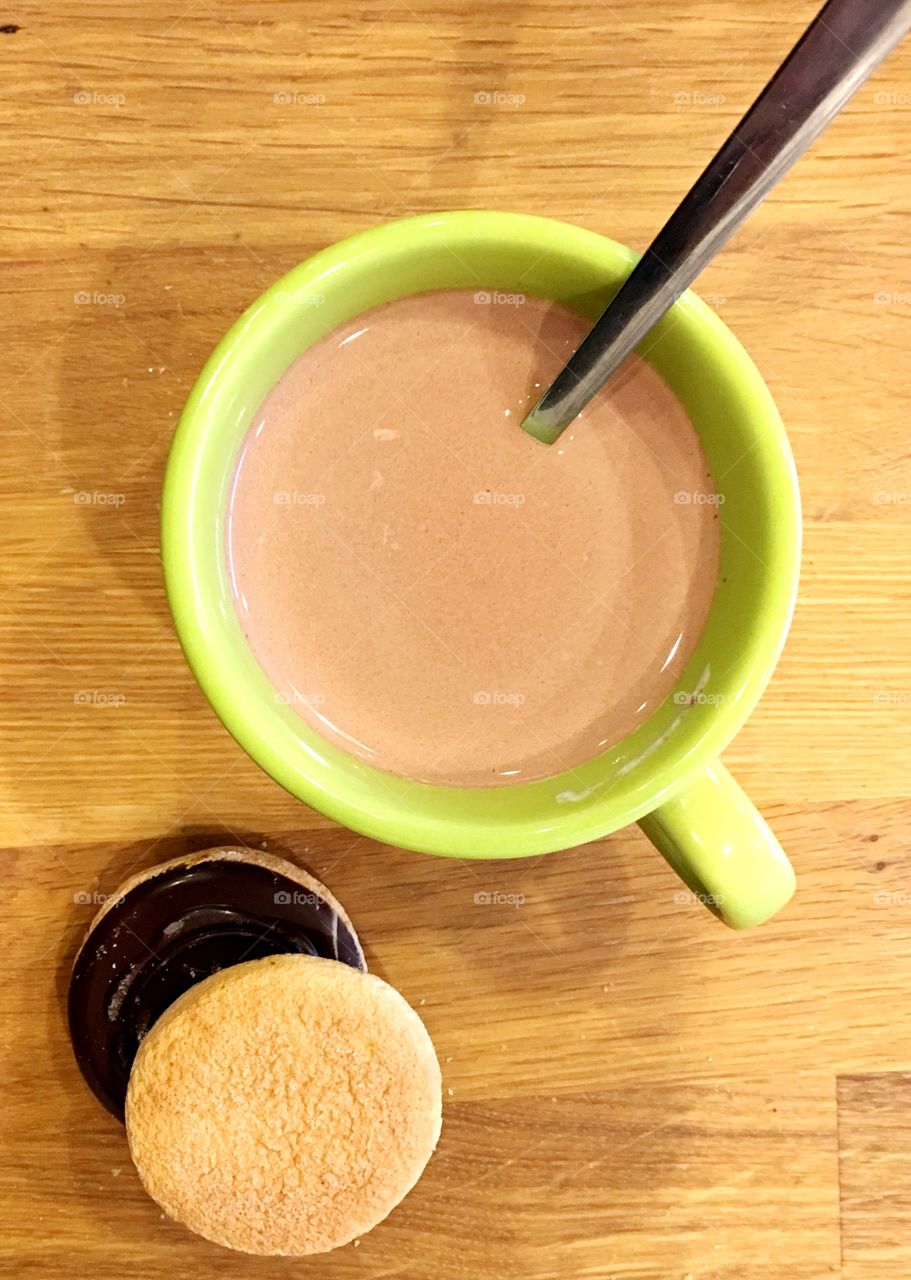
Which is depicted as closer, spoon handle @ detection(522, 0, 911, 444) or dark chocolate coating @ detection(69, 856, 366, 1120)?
spoon handle @ detection(522, 0, 911, 444)

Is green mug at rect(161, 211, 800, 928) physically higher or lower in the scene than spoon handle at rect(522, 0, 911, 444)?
lower

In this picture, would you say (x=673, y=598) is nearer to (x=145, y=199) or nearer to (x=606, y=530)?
(x=606, y=530)

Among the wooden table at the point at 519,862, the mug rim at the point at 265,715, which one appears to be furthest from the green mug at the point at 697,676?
the wooden table at the point at 519,862

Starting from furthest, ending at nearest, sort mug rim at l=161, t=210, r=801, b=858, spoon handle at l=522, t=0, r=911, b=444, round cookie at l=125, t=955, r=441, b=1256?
round cookie at l=125, t=955, r=441, b=1256
mug rim at l=161, t=210, r=801, b=858
spoon handle at l=522, t=0, r=911, b=444

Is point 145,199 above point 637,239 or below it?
below

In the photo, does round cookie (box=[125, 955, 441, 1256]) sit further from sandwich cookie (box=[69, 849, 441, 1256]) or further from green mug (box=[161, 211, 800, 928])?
green mug (box=[161, 211, 800, 928])

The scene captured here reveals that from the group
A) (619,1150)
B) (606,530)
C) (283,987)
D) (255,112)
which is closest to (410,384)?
(606,530)

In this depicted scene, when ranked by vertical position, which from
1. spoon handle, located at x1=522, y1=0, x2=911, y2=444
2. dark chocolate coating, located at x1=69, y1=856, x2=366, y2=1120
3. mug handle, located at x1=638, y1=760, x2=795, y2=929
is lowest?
dark chocolate coating, located at x1=69, y1=856, x2=366, y2=1120

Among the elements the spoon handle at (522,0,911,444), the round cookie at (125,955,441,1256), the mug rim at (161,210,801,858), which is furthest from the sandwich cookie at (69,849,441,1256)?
the spoon handle at (522,0,911,444)
